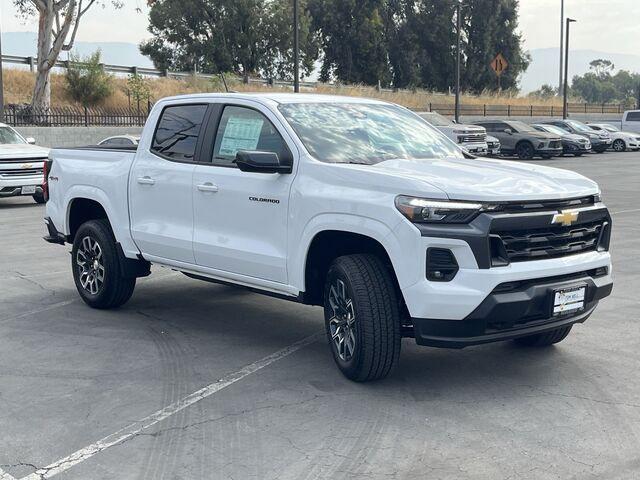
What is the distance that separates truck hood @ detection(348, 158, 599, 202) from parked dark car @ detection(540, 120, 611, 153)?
3378 centimetres

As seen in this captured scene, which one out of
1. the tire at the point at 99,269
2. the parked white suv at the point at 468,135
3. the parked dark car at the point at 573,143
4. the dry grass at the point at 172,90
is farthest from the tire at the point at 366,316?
the dry grass at the point at 172,90

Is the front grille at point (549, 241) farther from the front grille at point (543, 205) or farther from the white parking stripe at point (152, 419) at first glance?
the white parking stripe at point (152, 419)

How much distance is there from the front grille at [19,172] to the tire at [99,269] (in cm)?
970

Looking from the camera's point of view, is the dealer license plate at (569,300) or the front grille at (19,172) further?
the front grille at (19,172)

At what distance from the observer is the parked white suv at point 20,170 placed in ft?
56.5

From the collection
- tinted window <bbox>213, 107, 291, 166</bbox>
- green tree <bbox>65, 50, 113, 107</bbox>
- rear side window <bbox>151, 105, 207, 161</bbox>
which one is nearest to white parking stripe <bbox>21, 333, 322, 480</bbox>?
tinted window <bbox>213, 107, 291, 166</bbox>

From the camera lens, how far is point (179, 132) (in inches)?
291

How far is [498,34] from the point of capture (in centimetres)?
7488

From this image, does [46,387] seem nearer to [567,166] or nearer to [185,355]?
[185,355]

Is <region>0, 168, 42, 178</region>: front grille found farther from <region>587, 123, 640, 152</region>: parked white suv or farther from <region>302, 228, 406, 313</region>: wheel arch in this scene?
<region>587, 123, 640, 152</region>: parked white suv

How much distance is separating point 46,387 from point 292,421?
1.82 m

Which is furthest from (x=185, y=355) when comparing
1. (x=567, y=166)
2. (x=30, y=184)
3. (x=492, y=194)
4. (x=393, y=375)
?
(x=567, y=166)

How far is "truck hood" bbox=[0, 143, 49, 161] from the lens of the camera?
1725cm

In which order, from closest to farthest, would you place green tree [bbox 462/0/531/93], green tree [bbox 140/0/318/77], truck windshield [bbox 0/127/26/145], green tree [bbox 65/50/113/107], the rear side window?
1. the rear side window
2. truck windshield [bbox 0/127/26/145]
3. green tree [bbox 65/50/113/107]
4. green tree [bbox 140/0/318/77]
5. green tree [bbox 462/0/531/93]
